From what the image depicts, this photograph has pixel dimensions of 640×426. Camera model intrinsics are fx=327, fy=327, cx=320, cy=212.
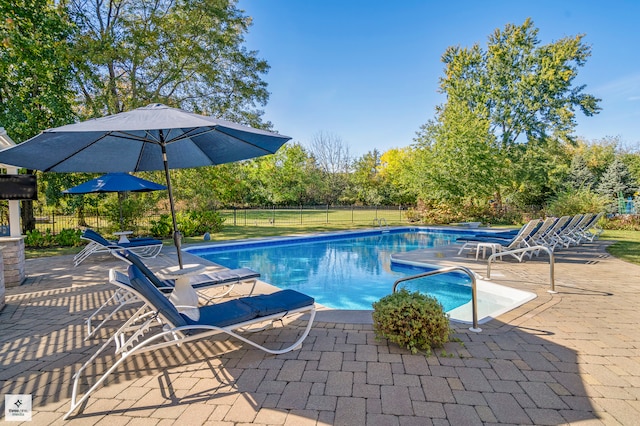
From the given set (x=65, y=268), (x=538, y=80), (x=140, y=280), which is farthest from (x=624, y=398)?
(x=538, y=80)

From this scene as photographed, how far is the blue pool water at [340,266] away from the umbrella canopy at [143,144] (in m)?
3.20

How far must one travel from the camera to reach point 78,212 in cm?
1377

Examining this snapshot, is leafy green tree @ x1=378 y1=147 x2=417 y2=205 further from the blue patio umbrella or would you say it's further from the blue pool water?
the blue patio umbrella

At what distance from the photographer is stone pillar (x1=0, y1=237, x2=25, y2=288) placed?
5.43m

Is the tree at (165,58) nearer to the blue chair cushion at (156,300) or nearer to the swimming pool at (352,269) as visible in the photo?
the swimming pool at (352,269)

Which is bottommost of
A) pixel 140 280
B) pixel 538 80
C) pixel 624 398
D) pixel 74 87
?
pixel 624 398

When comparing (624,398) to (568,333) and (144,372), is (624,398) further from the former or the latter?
(144,372)

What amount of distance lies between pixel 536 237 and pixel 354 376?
7.69 meters

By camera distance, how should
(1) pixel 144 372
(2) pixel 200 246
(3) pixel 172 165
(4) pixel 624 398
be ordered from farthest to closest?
(2) pixel 200 246 < (3) pixel 172 165 < (1) pixel 144 372 < (4) pixel 624 398

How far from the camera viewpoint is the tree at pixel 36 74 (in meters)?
8.84

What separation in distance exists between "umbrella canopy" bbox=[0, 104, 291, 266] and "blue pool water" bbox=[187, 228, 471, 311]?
320 centimetres

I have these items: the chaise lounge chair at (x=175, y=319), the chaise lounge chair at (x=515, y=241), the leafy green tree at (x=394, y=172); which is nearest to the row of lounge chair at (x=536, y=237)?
the chaise lounge chair at (x=515, y=241)

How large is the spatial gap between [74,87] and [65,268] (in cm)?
858

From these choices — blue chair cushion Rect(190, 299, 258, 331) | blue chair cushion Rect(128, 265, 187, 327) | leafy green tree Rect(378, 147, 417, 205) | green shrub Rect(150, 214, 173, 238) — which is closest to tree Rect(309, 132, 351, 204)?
leafy green tree Rect(378, 147, 417, 205)
